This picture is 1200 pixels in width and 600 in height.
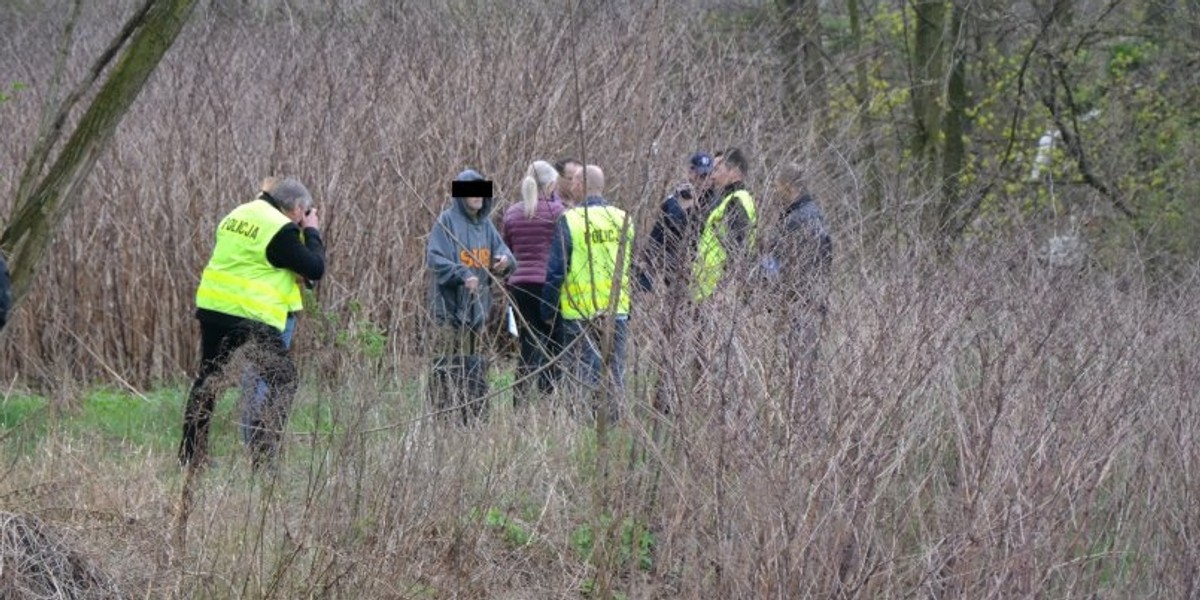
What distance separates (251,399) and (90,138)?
4.02 feet

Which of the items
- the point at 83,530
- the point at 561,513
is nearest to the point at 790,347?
the point at 561,513

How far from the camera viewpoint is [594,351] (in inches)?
302

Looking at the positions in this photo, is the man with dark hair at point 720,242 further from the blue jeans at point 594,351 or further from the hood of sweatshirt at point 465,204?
the hood of sweatshirt at point 465,204

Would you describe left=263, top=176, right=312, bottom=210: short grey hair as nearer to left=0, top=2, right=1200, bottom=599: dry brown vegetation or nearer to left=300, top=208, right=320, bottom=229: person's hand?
left=300, top=208, right=320, bottom=229: person's hand

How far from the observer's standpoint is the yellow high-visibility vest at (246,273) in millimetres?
9242

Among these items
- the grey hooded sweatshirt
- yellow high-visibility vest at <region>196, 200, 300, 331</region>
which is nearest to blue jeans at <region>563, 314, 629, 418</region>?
the grey hooded sweatshirt

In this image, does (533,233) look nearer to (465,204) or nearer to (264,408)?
(465,204)

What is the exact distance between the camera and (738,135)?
1368cm

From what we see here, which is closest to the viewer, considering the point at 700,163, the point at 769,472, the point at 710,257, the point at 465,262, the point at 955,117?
the point at 769,472

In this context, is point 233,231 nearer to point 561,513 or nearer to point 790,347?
point 561,513

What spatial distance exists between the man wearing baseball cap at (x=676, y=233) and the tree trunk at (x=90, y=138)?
199 cm

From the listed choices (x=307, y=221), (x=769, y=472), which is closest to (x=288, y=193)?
(x=307, y=221)

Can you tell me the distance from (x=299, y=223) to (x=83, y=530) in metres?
2.79

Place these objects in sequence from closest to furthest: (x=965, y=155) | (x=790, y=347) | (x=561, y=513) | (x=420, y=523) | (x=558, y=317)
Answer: (x=790, y=347) → (x=420, y=523) → (x=561, y=513) → (x=558, y=317) → (x=965, y=155)
